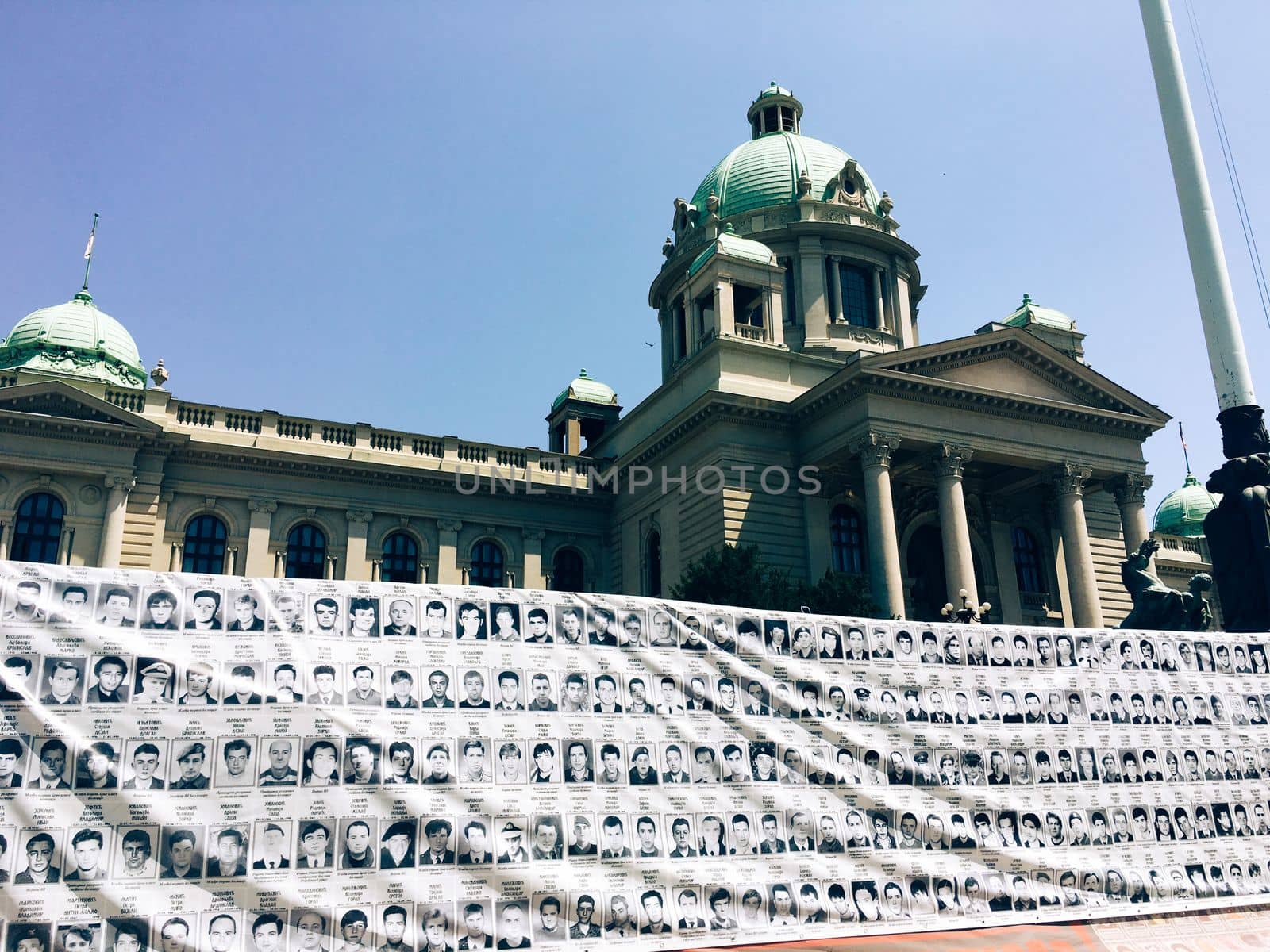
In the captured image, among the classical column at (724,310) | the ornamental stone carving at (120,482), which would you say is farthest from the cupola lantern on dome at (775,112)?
the ornamental stone carving at (120,482)

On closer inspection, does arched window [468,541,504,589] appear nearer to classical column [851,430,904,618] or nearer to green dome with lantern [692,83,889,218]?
classical column [851,430,904,618]

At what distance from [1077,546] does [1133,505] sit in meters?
3.87

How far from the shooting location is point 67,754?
20.2 feet

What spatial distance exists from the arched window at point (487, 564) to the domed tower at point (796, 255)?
995cm

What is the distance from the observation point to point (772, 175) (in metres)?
48.8

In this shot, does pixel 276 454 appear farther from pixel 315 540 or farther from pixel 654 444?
pixel 654 444

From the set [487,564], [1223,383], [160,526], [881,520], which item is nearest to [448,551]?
[487,564]

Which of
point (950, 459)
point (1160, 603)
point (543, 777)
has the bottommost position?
point (543, 777)

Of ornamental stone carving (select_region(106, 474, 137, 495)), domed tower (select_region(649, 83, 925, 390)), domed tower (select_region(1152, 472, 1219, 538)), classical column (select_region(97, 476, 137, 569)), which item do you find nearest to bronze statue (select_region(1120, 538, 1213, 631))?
domed tower (select_region(649, 83, 925, 390))

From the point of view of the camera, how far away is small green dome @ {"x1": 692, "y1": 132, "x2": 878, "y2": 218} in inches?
1893

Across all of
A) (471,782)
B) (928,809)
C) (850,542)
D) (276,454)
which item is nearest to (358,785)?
(471,782)

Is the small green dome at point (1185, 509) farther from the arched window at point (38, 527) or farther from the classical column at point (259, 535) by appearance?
the arched window at point (38, 527)

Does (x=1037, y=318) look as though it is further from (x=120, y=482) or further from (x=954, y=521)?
(x=120, y=482)

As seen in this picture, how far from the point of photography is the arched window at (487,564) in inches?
1526
